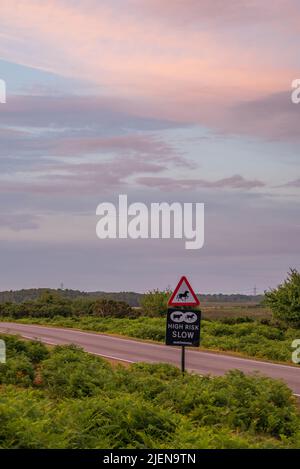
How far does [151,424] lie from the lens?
11234 millimetres

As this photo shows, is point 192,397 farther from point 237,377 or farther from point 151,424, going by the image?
point 151,424

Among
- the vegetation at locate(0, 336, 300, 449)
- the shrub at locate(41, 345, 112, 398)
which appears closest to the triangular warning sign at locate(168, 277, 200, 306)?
the vegetation at locate(0, 336, 300, 449)

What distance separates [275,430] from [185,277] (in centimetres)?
721

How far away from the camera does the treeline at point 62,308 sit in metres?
57.3

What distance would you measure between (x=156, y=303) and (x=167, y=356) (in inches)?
1064

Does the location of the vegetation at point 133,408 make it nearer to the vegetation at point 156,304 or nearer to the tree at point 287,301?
the tree at point 287,301

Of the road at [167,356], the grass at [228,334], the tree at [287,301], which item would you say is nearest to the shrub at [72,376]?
the road at [167,356]

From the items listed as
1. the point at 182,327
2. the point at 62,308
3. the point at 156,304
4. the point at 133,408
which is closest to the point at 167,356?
the point at 182,327

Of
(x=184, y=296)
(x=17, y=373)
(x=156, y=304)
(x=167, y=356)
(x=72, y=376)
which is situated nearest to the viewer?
(x=72, y=376)

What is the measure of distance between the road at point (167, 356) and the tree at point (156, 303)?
52.9ft

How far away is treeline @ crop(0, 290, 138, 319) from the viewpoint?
57.3m

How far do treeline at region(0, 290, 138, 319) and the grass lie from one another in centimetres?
575

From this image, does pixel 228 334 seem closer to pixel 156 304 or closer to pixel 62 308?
pixel 156 304

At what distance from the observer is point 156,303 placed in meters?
55.5
